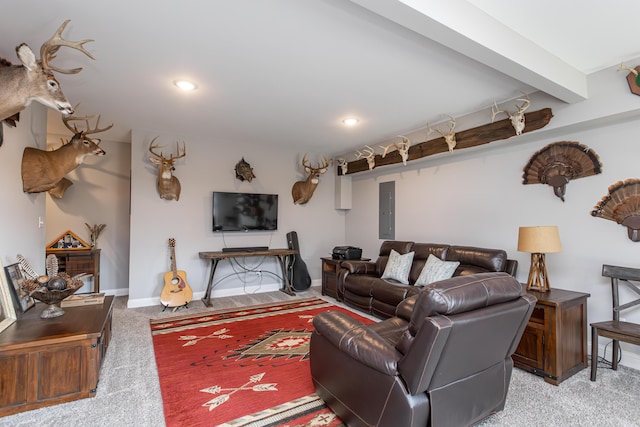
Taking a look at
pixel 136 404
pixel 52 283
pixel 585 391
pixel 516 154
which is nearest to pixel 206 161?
pixel 52 283

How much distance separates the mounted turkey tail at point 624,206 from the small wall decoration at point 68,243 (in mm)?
6668

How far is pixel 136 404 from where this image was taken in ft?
7.13

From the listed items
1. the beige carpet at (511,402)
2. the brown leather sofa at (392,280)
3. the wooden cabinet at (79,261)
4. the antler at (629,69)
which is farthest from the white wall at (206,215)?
the antler at (629,69)

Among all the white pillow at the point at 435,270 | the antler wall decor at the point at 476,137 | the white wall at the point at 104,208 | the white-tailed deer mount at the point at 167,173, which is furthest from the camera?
the white wall at the point at 104,208

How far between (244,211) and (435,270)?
3.19 metres

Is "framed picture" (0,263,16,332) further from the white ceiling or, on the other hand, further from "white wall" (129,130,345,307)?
"white wall" (129,130,345,307)

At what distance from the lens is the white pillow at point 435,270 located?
370 cm

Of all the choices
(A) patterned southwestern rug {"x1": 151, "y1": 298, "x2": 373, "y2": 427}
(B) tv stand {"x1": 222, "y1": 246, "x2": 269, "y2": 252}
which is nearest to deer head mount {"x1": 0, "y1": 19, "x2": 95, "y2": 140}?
(A) patterned southwestern rug {"x1": 151, "y1": 298, "x2": 373, "y2": 427}

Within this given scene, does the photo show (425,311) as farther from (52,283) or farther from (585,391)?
(52,283)

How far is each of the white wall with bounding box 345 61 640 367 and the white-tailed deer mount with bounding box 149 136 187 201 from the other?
3.53 m

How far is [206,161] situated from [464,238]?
13.5ft

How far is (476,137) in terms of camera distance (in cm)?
379

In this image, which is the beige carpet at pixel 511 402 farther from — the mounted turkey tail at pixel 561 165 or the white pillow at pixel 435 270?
the mounted turkey tail at pixel 561 165

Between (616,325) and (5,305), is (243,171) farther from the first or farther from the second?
(616,325)
